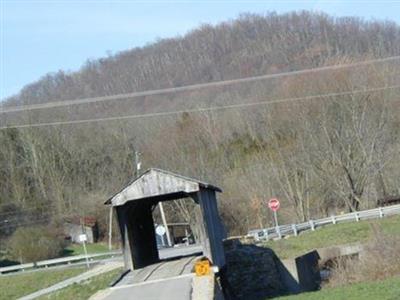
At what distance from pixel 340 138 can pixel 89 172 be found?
23.1 metres

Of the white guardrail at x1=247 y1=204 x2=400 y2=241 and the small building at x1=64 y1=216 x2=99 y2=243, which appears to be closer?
the white guardrail at x1=247 y1=204 x2=400 y2=241

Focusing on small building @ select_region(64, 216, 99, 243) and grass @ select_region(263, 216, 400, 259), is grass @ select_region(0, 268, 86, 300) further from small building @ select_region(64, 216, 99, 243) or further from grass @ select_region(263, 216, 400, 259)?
small building @ select_region(64, 216, 99, 243)

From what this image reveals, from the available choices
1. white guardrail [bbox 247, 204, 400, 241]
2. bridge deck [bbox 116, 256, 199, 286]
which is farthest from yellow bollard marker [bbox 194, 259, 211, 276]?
white guardrail [bbox 247, 204, 400, 241]

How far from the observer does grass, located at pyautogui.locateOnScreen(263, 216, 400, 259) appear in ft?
124

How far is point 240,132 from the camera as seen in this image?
70.1 metres

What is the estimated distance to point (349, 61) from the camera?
192 feet

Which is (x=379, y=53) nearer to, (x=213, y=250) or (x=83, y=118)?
(x=83, y=118)

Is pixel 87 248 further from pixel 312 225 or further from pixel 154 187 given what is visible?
pixel 154 187

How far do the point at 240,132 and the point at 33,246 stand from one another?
2311 cm

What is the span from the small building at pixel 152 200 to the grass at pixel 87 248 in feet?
105

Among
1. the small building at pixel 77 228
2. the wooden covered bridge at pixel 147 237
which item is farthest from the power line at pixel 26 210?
the wooden covered bridge at pixel 147 237

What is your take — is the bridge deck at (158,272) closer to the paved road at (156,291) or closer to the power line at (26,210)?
the paved road at (156,291)

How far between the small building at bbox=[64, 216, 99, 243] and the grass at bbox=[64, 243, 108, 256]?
920 mm

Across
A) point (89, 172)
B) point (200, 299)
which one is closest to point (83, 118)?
point (89, 172)
